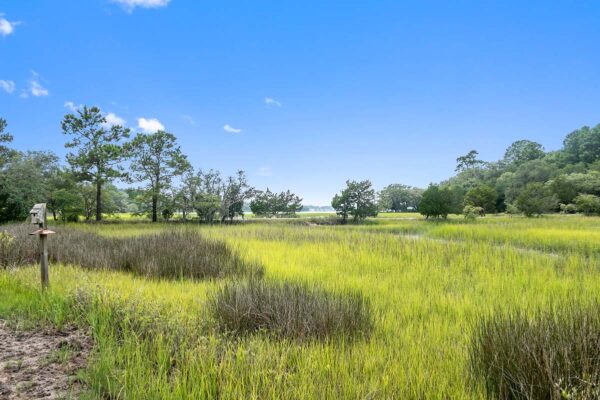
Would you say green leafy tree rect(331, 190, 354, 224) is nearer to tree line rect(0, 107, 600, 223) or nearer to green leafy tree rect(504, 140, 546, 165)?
tree line rect(0, 107, 600, 223)

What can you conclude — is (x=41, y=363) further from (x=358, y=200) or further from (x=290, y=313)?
(x=358, y=200)

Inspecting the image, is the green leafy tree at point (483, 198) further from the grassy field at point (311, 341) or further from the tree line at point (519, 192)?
the grassy field at point (311, 341)

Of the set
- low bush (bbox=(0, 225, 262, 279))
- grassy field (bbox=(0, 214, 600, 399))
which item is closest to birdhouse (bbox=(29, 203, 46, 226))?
grassy field (bbox=(0, 214, 600, 399))

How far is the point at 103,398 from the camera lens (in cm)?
262

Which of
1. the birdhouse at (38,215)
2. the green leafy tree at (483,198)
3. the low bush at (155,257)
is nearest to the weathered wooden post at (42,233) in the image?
the birdhouse at (38,215)

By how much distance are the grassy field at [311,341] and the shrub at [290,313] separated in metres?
0.16

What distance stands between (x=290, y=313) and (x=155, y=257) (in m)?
5.43

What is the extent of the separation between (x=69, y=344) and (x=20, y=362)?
0.43 metres

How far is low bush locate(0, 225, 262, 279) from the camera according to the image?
751 centimetres

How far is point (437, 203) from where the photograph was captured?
3509 centimetres

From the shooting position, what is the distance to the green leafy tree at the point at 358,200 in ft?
130

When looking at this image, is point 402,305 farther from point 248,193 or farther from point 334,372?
point 248,193

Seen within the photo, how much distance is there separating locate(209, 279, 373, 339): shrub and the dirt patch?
1.39 m

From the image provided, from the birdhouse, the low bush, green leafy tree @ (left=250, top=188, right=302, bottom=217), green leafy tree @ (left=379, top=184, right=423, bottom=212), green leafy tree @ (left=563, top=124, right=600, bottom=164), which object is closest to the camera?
the birdhouse
